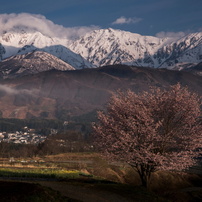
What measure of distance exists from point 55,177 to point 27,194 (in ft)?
76.1

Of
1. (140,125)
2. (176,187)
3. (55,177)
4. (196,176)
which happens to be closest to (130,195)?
(140,125)

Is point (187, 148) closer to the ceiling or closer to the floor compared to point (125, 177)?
closer to the ceiling

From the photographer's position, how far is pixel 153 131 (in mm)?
44406

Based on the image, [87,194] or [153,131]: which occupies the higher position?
[153,131]

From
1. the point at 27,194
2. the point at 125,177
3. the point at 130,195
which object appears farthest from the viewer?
the point at 125,177

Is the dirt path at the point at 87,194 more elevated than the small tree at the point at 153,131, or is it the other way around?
the small tree at the point at 153,131

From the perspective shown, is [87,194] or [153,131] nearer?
[87,194]

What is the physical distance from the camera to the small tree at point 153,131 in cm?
4502

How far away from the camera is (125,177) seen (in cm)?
8794

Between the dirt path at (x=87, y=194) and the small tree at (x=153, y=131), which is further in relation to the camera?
the small tree at (x=153, y=131)

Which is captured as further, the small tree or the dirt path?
the small tree

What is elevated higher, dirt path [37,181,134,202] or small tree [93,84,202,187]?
small tree [93,84,202,187]

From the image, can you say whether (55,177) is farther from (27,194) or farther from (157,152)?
(27,194)

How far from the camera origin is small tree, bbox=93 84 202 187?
45.0 m
